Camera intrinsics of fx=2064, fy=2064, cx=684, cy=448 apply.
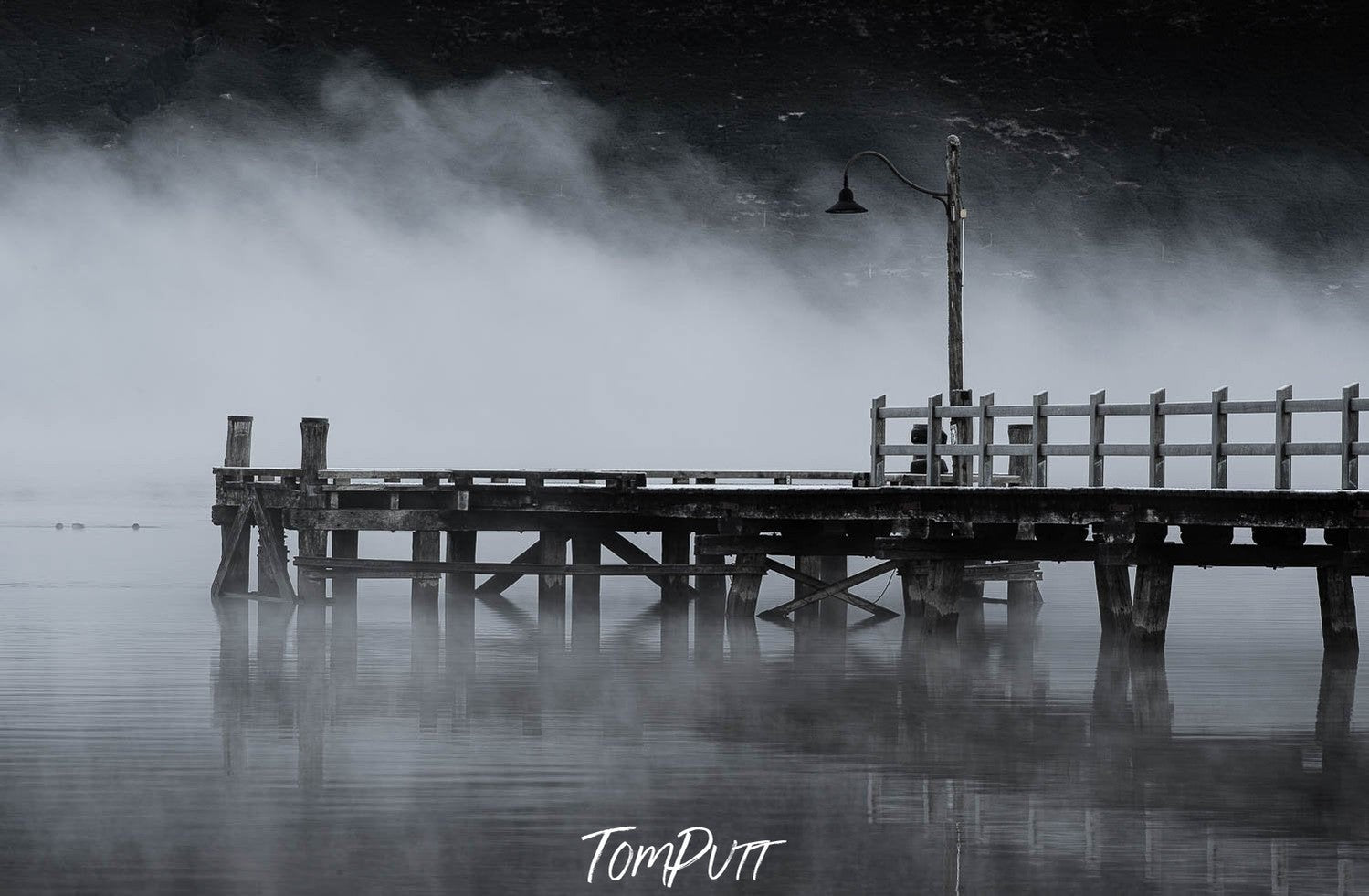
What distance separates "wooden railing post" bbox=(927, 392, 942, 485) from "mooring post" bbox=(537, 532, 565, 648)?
19.1ft

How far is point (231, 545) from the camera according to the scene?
32.9 m

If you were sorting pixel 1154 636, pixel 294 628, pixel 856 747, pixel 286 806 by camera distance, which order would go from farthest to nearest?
pixel 294 628 → pixel 1154 636 → pixel 856 747 → pixel 286 806

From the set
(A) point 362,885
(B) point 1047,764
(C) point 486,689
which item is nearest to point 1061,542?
(C) point 486,689

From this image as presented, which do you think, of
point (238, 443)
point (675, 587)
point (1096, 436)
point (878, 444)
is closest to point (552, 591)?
point (675, 587)

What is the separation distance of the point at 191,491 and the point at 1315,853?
191830mm

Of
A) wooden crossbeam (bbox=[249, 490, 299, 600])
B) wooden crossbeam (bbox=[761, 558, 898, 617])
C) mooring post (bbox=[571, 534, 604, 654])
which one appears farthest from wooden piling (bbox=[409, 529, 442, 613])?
wooden crossbeam (bbox=[761, 558, 898, 617])

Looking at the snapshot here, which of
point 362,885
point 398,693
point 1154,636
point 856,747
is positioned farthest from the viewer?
point 1154,636

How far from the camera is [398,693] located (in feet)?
69.0

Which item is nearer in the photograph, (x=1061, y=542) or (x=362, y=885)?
(x=362, y=885)

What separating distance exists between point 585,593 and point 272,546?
4821 millimetres

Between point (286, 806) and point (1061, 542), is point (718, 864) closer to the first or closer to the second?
point (286, 806)

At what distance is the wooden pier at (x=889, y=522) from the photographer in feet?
73.6

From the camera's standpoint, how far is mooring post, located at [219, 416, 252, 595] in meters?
32.6

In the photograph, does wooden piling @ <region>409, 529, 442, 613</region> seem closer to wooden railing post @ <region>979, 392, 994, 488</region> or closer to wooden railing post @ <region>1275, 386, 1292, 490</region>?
wooden railing post @ <region>979, 392, 994, 488</region>
